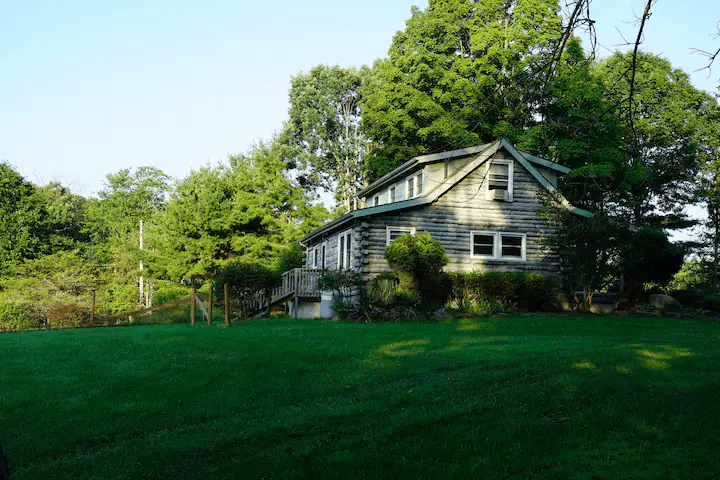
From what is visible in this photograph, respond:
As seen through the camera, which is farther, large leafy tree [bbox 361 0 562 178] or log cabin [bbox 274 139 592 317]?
large leafy tree [bbox 361 0 562 178]

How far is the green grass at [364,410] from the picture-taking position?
22.1ft

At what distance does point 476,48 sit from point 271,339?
26.4 meters

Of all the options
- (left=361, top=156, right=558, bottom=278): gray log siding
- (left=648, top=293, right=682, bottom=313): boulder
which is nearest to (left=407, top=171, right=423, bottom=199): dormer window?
(left=361, top=156, right=558, bottom=278): gray log siding

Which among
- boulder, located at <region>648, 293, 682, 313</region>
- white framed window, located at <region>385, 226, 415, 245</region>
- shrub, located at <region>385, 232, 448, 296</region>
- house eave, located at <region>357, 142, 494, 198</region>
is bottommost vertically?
boulder, located at <region>648, 293, 682, 313</region>

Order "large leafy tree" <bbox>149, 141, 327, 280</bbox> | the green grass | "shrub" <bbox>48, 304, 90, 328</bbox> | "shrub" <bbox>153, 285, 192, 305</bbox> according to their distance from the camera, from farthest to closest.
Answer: "shrub" <bbox>153, 285, 192, 305</bbox> < "large leafy tree" <bbox>149, 141, 327, 280</bbox> < "shrub" <bbox>48, 304, 90, 328</bbox> < the green grass

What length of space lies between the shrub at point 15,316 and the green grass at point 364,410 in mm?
23774

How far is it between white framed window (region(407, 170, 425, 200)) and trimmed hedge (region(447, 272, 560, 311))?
6.41 m

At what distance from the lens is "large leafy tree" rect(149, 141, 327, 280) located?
42844mm

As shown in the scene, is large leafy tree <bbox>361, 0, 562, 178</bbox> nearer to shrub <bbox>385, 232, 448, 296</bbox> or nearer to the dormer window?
the dormer window

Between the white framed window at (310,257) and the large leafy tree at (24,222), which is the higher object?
the large leafy tree at (24,222)

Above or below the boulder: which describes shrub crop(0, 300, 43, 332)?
below

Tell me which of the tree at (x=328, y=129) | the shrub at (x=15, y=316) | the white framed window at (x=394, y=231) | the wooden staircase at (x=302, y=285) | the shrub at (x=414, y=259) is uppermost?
the tree at (x=328, y=129)

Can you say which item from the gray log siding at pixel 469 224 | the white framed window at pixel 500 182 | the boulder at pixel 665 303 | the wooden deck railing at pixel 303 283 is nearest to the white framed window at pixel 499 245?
the gray log siding at pixel 469 224

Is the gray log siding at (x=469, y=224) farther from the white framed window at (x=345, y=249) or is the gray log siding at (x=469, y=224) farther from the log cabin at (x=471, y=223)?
the white framed window at (x=345, y=249)
